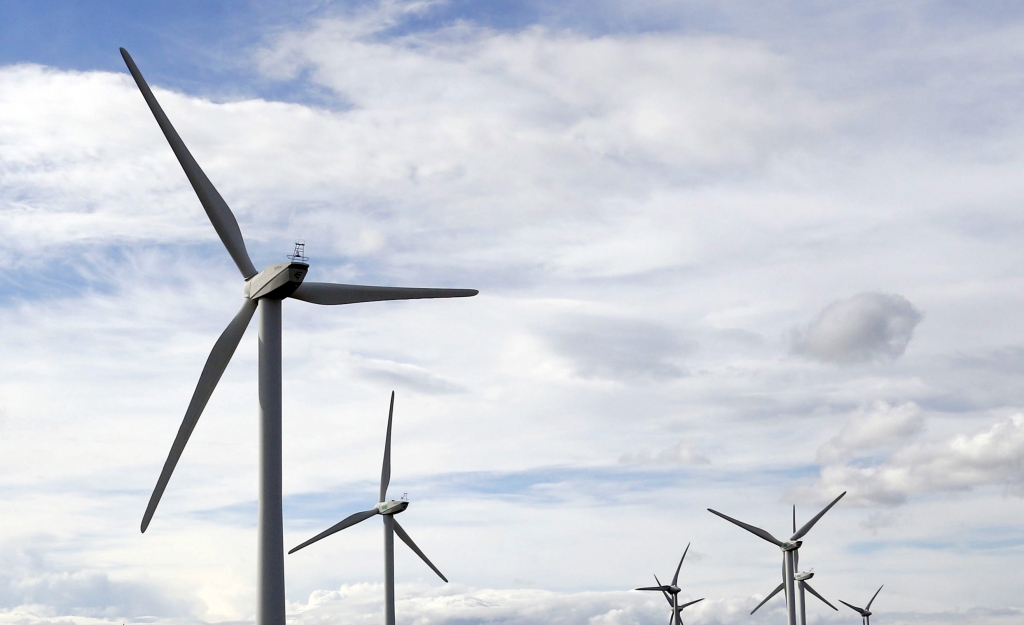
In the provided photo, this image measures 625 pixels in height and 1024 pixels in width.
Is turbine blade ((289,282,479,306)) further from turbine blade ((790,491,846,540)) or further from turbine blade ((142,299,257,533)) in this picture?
turbine blade ((790,491,846,540))

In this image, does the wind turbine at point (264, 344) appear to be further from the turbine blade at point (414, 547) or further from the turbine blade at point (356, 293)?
the turbine blade at point (414, 547)

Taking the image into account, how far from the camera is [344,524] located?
3656 inches

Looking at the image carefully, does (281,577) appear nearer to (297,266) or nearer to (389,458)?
(297,266)

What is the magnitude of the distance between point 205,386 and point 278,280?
229 inches

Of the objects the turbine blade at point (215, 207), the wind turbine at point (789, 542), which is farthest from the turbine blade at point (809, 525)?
the turbine blade at point (215, 207)

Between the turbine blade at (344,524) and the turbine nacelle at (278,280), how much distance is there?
42.2m

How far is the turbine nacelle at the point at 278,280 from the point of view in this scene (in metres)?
50.4

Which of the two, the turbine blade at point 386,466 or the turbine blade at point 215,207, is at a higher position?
the turbine blade at point 215,207

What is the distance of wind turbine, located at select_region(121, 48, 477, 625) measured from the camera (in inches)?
1849

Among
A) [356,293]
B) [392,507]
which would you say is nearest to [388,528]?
[392,507]

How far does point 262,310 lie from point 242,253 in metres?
5.55

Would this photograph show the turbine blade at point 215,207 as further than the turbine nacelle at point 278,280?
Yes

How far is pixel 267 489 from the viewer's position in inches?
1859

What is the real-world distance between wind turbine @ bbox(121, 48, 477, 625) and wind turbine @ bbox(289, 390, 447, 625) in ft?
125
